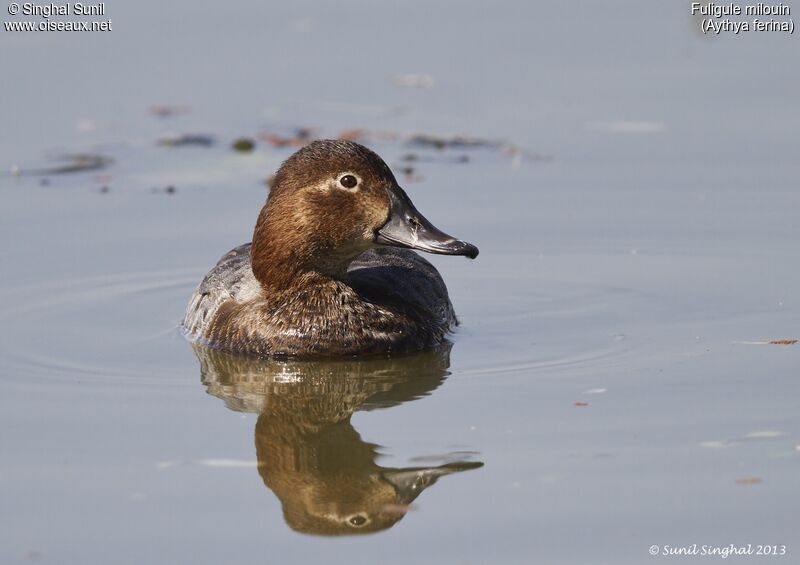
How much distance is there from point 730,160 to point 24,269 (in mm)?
6210

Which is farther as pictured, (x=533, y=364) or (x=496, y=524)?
(x=533, y=364)

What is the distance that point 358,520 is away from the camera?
24.3 ft

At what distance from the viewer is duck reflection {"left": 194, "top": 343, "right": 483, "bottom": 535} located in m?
7.57

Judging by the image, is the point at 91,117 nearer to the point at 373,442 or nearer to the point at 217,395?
the point at 217,395

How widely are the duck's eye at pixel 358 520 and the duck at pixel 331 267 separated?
2779 mm

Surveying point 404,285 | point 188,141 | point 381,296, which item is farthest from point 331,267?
point 188,141

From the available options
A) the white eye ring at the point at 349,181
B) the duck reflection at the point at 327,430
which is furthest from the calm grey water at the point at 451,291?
the white eye ring at the point at 349,181

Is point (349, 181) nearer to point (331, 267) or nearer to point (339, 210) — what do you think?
point (339, 210)

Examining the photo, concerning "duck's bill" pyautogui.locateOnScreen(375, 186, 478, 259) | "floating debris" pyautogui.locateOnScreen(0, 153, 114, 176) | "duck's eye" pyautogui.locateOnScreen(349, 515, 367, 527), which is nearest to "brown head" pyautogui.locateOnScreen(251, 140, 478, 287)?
"duck's bill" pyautogui.locateOnScreen(375, 186, 478, 259)

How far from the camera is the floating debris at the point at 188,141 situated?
50.0ft

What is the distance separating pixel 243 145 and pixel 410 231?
208 inches

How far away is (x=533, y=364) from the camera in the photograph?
32.1ft

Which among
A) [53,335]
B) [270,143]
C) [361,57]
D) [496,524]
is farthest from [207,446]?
[361,57]

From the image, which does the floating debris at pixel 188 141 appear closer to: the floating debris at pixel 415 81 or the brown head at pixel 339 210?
the floating debris at pixel 415 81
